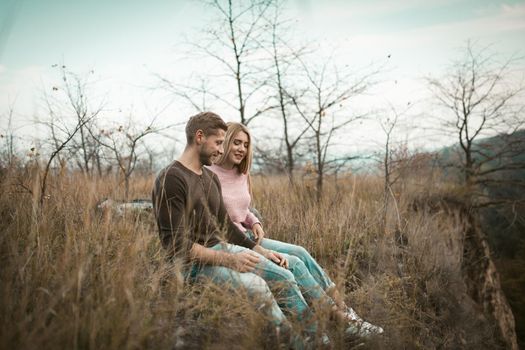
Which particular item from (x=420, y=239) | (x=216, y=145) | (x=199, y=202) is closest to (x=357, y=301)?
(x=199, y=202)

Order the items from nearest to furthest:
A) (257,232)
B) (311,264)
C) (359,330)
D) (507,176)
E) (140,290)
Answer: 1. (140,290)
2. (359,330)
3. (311,264)
4. (257,232)
5. (507,176)

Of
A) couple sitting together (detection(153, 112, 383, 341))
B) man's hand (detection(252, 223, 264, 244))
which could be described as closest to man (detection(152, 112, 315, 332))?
couple sitting together (detection(153, 112, 383, 341))

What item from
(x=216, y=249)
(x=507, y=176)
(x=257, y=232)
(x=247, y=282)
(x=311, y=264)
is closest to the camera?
(x=247, y=282)

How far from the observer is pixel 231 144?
287cm

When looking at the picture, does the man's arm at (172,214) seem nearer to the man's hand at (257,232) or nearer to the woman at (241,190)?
the woman at (241,190)

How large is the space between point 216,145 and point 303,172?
3259 mm

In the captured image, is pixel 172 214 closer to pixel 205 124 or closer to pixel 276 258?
pixel 205 124

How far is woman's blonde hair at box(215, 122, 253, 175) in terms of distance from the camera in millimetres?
2871

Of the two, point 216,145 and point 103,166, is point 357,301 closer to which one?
point 216,145

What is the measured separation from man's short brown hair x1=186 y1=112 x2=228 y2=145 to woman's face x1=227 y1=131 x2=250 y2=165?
0.66 m

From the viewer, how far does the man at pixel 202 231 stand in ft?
6.24

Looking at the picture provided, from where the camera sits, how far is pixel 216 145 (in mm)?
2221

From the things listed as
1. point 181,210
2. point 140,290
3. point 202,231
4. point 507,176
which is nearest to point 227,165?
point 202,231

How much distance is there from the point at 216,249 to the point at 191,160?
2.07 ft
